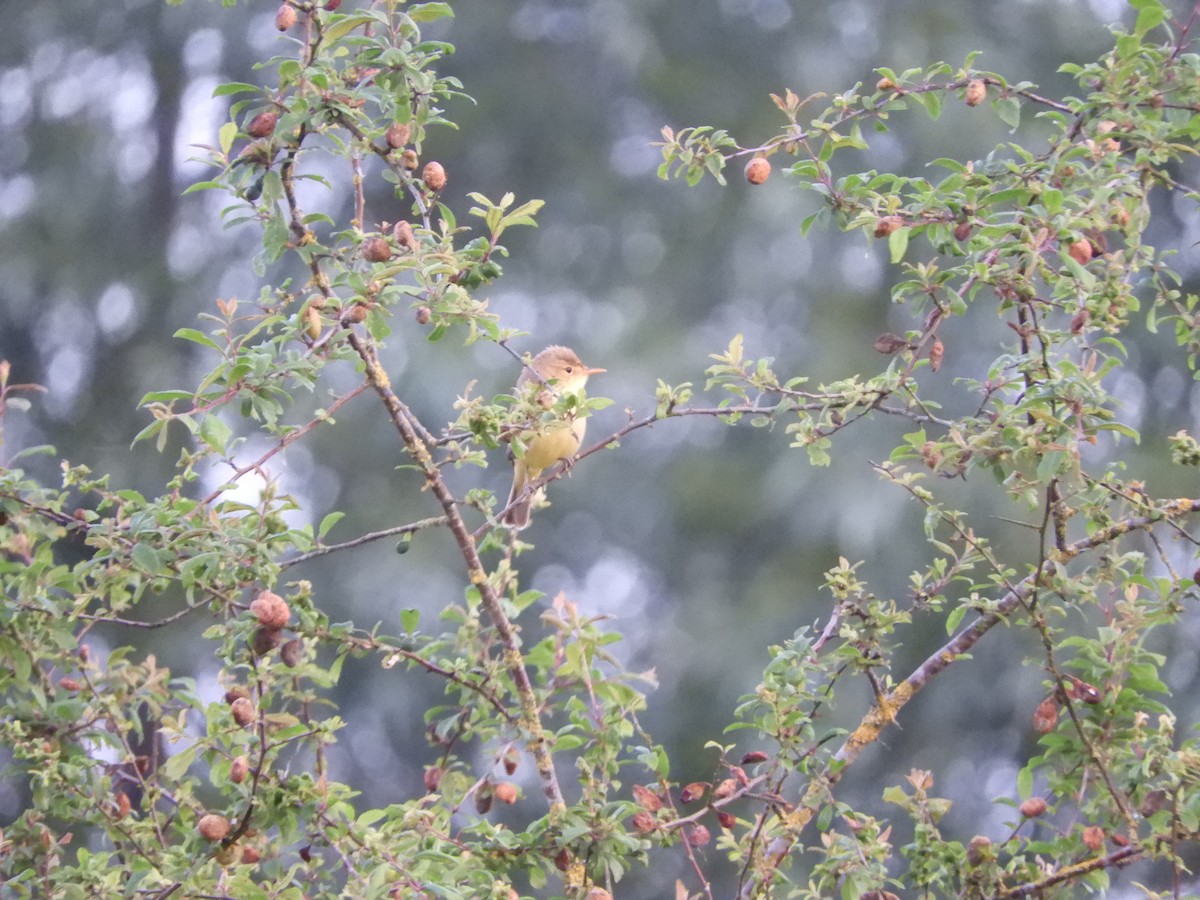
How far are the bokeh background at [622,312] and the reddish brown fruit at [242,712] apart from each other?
14.6ft

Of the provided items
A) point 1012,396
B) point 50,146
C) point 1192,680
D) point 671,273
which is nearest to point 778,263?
point 671,273

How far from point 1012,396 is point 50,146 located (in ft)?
21.7

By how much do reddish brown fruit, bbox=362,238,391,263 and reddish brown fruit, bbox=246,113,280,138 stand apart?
20cm

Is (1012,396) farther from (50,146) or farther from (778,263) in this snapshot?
(50,146)

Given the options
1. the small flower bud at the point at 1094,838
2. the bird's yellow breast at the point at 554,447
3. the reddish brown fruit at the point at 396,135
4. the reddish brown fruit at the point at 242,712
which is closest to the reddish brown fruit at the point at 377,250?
the reddish brown fruit at the point at 396,135

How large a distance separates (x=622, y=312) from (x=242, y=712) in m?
5.57

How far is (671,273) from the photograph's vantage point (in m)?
7.75

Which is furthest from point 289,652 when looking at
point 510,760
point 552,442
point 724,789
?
point 552,442

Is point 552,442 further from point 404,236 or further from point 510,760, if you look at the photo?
point 404,236

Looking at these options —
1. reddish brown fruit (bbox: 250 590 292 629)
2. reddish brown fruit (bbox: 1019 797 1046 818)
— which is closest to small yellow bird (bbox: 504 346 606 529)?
reddish brown fruit (bbox: 1019 797 1046 818)

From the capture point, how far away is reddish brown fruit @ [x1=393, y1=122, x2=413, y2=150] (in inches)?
85.0

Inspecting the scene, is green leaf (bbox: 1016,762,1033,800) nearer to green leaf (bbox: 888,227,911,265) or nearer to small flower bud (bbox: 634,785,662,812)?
small flower bud (bbox: 634,785,662,812)

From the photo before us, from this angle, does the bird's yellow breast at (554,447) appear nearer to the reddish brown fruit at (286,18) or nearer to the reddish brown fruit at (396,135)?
the reddish brown fruit at (396,135)

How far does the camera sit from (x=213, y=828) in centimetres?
203
